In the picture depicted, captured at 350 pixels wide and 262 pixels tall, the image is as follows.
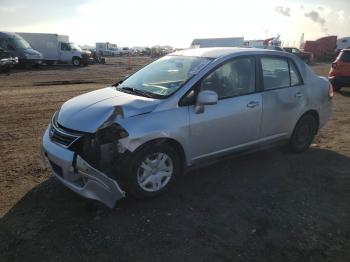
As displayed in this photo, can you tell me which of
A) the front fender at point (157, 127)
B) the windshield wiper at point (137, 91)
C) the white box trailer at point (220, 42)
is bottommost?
the front fender at point (157, 127)

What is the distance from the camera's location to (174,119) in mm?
4223

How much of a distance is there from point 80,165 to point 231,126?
2064 millimetres

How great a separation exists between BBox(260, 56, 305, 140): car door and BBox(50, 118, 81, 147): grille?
2.69 meters

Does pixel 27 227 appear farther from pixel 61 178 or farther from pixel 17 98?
pixel 17 98

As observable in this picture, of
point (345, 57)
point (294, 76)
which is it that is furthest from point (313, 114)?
point (345, 57)

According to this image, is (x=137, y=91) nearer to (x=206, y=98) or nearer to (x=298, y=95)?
(x=206, y=98)

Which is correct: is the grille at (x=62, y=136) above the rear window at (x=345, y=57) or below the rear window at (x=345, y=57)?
below

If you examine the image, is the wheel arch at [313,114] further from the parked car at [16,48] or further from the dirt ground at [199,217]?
the parked car at [16,48]

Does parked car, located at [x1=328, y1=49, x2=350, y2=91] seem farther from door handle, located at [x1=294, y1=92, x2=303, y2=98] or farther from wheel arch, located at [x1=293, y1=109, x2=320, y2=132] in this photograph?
door handle, located at [x1=294, y1=92, x2=303, y2=98]

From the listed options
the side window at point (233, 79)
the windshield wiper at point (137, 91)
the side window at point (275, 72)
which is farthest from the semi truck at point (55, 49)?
the side window at point (233, 79)

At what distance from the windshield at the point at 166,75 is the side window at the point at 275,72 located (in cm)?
102

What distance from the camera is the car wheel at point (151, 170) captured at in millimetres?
3967

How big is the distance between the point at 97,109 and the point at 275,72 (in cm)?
284

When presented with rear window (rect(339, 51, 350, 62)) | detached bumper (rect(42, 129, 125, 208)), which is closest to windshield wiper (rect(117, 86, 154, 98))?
detached bumper (rect(42, 129, 125, 208))
